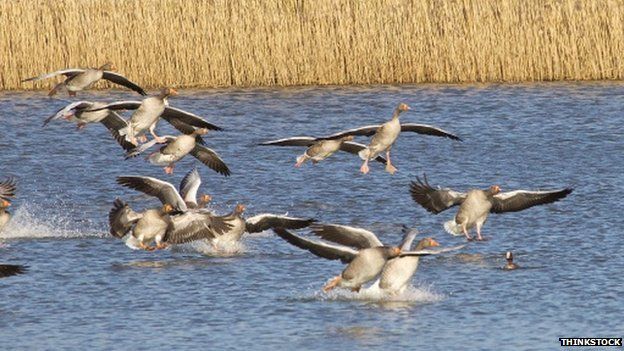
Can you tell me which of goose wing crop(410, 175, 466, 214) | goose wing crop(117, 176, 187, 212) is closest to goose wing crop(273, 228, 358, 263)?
goose wing crop(410, 175, 466, 214)

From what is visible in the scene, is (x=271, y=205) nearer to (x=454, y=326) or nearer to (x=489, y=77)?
(x=454, y=326)

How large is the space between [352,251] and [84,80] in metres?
5.76

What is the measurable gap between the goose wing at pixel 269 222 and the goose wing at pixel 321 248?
1446 mm

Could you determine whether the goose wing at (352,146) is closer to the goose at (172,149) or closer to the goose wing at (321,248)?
the goose at (172,149)

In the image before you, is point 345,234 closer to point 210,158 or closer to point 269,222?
point 269,222

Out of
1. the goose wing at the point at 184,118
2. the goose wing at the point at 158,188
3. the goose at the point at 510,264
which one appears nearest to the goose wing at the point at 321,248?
the goose at the point at 510,264

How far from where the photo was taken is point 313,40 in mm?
31938

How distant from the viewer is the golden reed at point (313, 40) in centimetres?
3144

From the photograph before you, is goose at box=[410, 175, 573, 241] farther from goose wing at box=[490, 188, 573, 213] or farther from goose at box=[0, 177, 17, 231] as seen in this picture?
goose at box=[0, 177, 17, 231]

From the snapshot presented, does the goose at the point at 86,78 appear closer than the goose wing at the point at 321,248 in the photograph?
No

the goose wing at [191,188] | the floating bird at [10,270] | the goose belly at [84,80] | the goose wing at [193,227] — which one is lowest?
the goose wing at [193,227]

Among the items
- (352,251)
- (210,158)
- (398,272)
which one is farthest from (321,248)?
(210,158)

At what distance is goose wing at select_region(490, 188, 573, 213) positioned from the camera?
1895 centimetres

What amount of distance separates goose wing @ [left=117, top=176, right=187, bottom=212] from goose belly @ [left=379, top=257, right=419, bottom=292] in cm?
351
